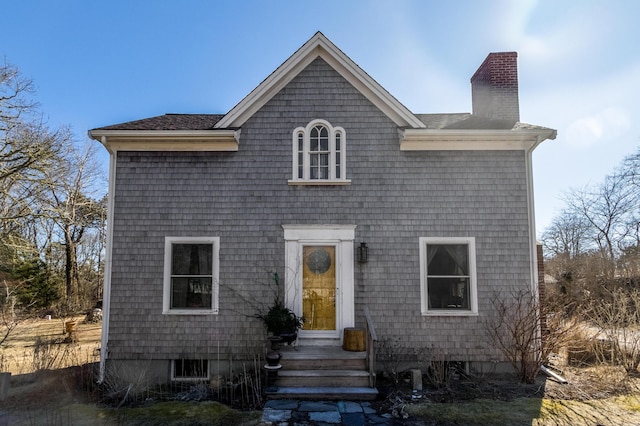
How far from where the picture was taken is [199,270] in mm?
8383

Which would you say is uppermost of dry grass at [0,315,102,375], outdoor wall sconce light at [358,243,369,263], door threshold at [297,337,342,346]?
outdoor wall sconce light at [358,243,369,263]

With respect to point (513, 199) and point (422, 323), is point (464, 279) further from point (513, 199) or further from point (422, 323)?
point (513, 199)

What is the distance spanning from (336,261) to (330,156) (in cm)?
216

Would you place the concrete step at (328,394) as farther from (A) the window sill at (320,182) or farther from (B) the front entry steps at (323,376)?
(A) the window sill at (320,182)

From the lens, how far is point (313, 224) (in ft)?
27.3

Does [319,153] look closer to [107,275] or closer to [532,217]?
[532,217]

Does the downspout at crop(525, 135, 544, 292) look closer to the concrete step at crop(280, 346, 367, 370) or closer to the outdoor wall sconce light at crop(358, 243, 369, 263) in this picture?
the outdoor wall sconce light at crop(358, 243, 369, 263)

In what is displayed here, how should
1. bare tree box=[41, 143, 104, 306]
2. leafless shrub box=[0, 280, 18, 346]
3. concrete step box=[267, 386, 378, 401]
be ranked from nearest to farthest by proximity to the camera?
concrete step box=[267, 386, 378, 401] < leafless shrub box=[0, 280, 18, 346] < bare tree box=[41, 143, 104, 306]

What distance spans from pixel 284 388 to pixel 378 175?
4.42 metres

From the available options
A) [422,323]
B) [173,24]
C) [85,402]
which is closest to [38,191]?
[173,24]

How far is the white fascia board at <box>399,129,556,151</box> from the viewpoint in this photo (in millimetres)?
8211

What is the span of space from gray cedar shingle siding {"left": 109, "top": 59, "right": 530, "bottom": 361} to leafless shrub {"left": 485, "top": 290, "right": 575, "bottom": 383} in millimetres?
257

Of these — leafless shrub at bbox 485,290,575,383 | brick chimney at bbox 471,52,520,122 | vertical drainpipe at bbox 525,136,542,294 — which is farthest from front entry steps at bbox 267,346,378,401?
brick chimney at bbox 471,52,520,122

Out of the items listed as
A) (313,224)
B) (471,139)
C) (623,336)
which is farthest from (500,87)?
(623,336)
